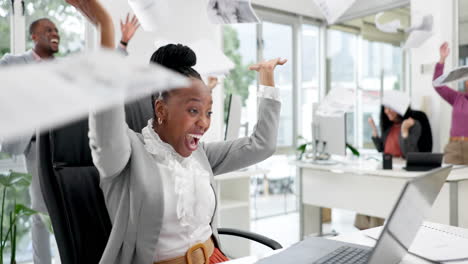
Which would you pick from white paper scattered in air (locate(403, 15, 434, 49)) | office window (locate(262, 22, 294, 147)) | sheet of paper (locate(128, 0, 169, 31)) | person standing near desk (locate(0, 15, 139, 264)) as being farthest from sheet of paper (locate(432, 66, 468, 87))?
office window (locate(262, 22, 294, 147))

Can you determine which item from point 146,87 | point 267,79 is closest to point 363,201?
point 267,79

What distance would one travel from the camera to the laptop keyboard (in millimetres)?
886

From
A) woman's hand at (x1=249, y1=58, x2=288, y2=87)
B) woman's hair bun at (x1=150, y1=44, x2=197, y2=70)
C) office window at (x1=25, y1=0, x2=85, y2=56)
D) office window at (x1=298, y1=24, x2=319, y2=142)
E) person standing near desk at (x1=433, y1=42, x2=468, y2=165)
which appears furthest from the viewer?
office window at (x1=298, y1=24, x2=319, y2=142)

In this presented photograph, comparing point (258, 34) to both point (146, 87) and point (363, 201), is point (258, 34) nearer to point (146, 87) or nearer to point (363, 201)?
point (363, 201)

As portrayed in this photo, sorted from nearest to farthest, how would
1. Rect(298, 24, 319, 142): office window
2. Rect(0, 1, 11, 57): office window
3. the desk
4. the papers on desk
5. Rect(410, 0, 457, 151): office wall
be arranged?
1. the papers on desk
2. the desk
3. Rect(0, 1, 11, 57): office window
4. Rect(410, 0, 457, 151): office wall
5. Rect(298, 24, 319, 142): office window

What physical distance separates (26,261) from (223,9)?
2.65m

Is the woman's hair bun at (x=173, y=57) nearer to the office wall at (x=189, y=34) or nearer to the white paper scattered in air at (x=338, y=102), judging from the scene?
the white paper scattered in air at (x=338, y=102)

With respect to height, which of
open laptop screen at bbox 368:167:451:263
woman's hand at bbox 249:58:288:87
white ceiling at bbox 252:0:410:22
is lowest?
open laptop screen at bbox 368:167:451:263

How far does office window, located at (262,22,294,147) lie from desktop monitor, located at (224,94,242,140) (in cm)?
247

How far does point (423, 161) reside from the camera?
2678 mm

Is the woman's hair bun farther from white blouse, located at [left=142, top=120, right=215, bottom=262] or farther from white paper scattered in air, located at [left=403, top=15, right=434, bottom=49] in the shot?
white paper scattered in air, located at [left=403, top=15, right=434, bottom=49]

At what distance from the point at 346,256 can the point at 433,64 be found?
12.5 ft

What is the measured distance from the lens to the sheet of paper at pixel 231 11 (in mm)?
1517

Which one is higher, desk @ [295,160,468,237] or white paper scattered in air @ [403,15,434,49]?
→ white paper scattered in air @ [403,15,434,49]
